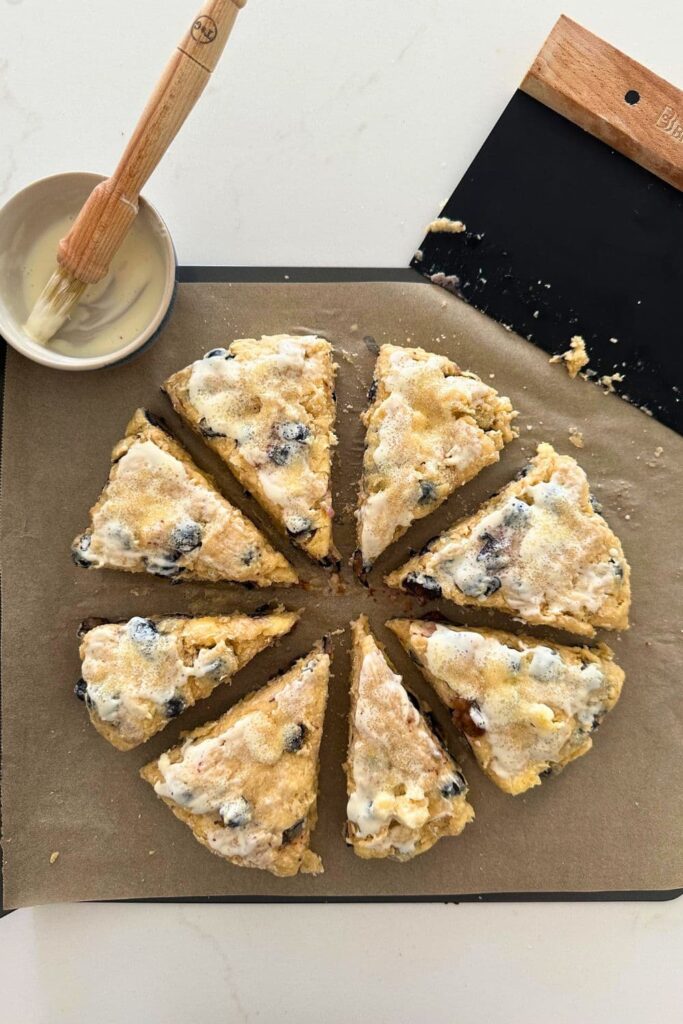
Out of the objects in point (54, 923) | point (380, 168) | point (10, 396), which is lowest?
point (54, 923)

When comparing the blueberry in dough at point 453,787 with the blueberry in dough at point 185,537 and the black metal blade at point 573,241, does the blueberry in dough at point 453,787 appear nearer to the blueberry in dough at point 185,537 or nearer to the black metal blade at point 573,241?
the blueberry in dough at point 185,537

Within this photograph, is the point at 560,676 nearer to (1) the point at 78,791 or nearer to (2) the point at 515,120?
(1) the point at 78,791

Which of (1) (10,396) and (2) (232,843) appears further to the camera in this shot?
(1) (10,396)

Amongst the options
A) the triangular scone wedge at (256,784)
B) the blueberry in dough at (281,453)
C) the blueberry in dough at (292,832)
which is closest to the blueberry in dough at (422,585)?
the triangular scone wedge at (256,784)

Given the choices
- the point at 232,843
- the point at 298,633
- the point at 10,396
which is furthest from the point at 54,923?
the point at 10,396

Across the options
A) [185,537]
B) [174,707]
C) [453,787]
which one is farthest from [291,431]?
[453,787]
